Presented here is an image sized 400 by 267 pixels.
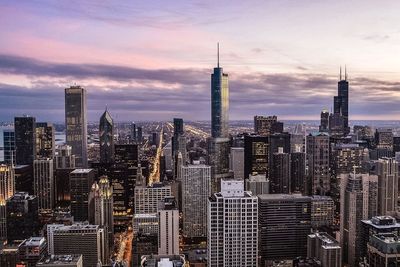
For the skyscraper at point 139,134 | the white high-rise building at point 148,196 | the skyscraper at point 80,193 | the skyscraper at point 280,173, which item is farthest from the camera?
the skyscraper at point 139,134

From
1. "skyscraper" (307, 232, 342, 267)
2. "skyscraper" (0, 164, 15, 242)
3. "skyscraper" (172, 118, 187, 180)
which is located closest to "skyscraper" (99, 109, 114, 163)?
"skyscraper" (172, 118, 187, 180)

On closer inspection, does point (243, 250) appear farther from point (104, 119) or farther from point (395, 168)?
point (104, 119)

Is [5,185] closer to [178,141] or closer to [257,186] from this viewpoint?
[257,186]

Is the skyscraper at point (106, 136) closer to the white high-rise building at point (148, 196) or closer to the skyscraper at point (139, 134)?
the skyscraper at point (139, 134)

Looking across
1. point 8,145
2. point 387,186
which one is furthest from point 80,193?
point 387,186

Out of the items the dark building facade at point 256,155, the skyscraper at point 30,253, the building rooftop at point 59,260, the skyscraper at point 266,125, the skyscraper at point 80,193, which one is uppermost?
the skyscraper at point 266,125

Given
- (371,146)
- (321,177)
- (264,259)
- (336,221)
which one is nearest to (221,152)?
(321,177)

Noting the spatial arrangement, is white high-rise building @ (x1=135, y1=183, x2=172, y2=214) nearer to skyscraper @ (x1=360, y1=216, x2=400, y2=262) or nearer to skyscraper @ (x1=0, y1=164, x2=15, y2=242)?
skyscraper @ (x1=0, y1=164, x2=15, y2=242)

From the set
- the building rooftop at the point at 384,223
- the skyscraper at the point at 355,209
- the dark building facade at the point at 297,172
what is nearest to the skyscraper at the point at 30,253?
the skyscraper at the point at 355,209
